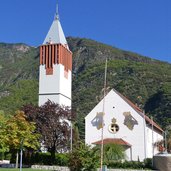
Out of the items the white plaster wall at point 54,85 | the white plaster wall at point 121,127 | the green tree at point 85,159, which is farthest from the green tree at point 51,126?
the white plaster wall at point 54,85

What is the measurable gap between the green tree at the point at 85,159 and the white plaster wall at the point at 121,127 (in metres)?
20.3

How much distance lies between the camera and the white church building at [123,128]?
5403 cm

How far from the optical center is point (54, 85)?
234ft

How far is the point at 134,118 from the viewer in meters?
55.1

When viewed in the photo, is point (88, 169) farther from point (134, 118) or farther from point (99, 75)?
point (99, 75)

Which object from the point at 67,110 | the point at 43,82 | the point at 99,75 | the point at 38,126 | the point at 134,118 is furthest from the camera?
the point at 99,75

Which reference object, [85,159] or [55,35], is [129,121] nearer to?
[85,159]

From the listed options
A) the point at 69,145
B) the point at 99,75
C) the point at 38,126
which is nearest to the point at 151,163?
the point at 69,145

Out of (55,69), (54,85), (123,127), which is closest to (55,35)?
(55,69)

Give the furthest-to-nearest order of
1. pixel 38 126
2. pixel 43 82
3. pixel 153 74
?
pixel 153 74, pixel 43 82, pixel 38 126

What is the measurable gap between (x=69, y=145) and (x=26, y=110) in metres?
7.18

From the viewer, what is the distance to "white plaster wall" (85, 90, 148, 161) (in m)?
54.2

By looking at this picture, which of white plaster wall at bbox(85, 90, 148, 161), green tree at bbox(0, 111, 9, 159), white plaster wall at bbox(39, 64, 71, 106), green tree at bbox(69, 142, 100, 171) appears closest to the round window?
white plaster wall at bbox(85, 90, 148, 161)

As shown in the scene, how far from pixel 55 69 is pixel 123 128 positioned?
74.5 ft
